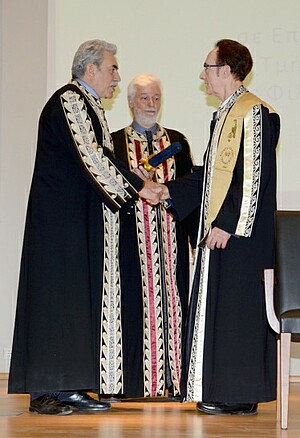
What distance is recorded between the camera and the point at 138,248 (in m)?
5.10

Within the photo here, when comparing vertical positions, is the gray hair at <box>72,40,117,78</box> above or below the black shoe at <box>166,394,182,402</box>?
above

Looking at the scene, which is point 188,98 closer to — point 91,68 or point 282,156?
point 282,156

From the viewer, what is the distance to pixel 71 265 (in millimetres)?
4559

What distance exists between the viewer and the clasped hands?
4.63m

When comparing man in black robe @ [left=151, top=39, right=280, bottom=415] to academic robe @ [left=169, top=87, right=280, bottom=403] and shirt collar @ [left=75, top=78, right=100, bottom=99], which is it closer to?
academic robe @ [left=169, top=87, right=280, bottom=403]

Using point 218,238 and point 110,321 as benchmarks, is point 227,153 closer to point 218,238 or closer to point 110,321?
point 218,238

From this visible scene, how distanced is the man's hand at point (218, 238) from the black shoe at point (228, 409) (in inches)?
27.2

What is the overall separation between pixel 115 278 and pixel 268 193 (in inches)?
31.4

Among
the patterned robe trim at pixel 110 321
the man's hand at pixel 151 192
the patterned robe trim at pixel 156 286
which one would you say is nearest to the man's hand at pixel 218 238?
the man's hand at pixel 151 192

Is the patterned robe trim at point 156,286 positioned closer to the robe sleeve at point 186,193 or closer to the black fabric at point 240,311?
the robe sleeve at point 186,193

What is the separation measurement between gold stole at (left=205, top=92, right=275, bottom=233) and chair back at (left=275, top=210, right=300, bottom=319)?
0.87 feet

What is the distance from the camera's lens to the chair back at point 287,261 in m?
4.31


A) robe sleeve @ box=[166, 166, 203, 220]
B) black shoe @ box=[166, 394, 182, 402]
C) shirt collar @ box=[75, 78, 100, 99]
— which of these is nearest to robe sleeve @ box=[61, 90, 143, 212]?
shirt collar @ box=[75, 78, 100, 99]

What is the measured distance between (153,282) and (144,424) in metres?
1.05
